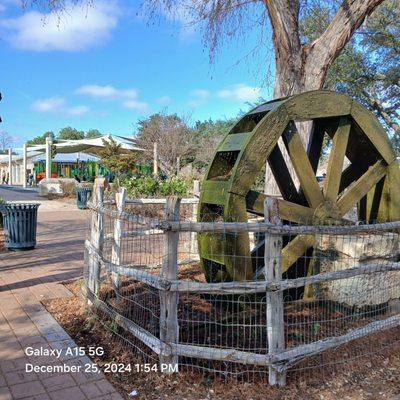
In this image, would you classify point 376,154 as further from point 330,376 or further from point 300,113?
point 330,376

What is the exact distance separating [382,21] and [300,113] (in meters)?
14.7

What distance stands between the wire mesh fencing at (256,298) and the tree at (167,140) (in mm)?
26050

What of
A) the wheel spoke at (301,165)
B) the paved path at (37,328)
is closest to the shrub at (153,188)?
the paved path at (37,328)

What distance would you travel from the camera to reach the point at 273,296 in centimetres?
327

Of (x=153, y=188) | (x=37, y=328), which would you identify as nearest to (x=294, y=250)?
(x=37, y=328)

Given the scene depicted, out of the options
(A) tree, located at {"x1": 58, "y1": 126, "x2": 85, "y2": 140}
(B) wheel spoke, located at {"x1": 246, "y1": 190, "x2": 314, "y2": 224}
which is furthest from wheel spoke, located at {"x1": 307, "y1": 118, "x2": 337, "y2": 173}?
(A) tree, located at {"x1": 58, "y1": 126, "x2": 85, "y2": 140}

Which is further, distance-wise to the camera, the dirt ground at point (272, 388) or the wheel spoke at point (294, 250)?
the wheel spoke at point (294, 250)

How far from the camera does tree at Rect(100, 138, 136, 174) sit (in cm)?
2153

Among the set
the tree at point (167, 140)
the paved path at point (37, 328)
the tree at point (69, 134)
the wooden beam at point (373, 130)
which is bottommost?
the paved path at point (37, 328)

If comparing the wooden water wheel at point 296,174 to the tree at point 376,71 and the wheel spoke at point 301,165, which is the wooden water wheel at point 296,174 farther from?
the tree at point 376,71

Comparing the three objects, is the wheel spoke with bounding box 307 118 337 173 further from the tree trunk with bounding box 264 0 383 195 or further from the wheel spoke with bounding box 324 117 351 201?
the tree trunk with bounding box 264 0 383 195

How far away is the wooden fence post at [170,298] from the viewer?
10.7 ft

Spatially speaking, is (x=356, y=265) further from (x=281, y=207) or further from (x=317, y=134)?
(x=317, y=134)

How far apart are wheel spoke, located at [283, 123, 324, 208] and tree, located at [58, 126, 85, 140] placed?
84.5m
